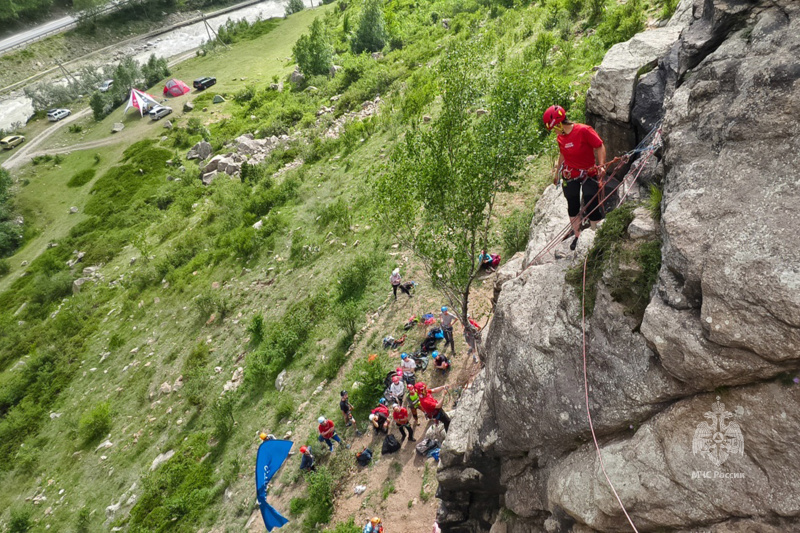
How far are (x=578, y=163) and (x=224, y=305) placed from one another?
67.4 ft

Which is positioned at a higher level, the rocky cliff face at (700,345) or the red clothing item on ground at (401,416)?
the rocky cliff face at (700,345)

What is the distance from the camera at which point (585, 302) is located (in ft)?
22.8

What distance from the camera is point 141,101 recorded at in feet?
179

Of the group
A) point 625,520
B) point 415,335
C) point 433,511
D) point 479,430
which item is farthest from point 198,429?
point 625,520

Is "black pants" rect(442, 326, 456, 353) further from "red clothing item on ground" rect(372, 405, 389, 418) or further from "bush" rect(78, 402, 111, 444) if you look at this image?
"bush" rect(78, 402, 111, 444)

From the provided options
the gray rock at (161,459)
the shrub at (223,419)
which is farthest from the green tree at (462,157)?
the gray rock at (161,459)

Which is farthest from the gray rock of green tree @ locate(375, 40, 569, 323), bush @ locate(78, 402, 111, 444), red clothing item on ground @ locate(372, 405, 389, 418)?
green tree @ locate(375, 40, 569, 323)

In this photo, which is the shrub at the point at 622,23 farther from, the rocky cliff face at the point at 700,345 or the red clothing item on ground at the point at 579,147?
the rocky cliff face at the point at 700,345

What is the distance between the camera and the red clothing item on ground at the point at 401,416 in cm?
1364

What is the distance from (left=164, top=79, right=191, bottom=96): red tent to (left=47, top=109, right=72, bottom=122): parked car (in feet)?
53.9

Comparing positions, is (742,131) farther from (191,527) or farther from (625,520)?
(191,527)

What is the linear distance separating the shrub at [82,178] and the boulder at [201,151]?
471 inches

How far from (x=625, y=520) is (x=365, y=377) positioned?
34.5ft

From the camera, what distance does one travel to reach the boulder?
44188 millimetres
